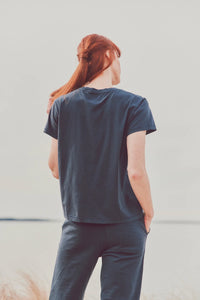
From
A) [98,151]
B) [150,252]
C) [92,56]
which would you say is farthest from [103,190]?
[150,252]

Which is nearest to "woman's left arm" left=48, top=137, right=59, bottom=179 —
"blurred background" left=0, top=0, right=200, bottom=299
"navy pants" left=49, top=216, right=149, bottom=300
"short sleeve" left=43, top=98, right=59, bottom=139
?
"short sleeve" left=43, top=98, right=59, bottom=139

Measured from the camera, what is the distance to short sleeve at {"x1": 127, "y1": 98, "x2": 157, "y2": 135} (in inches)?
47.4

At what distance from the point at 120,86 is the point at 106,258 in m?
1.47

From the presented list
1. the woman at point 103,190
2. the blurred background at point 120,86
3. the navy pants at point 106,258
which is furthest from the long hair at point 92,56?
the blurred background at point 120,86

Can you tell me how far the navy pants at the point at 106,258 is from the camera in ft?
3.88

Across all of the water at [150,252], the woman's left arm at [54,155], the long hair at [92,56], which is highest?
the long hair at [92,56]

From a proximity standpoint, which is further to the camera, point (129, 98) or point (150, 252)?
point (150, 252)

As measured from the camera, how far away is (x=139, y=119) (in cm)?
121

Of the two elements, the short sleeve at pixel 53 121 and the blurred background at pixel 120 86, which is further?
the blurred background at pixel 120 86

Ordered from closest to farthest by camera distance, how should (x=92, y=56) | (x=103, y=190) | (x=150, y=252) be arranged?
(x=103, y=190) < (x=92, y=56) < (x=150, y=252)

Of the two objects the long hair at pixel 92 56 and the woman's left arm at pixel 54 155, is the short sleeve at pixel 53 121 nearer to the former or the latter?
the woman's left arm at pixel 54 155

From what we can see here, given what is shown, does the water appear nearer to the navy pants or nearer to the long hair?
the navy pants

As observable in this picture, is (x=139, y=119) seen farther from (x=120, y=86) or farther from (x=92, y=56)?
(x=120, y=86)

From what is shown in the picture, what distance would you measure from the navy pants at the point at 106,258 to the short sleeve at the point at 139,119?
30cm
